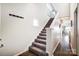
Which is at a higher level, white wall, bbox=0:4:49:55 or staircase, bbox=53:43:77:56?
white wall, bbox=0:4:49:55

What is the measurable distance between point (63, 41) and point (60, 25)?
33cm

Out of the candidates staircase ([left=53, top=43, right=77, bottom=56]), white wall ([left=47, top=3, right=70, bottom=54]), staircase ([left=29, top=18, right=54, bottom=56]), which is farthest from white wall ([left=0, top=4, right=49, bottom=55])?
staircase ([left=53, top=43, right=77, bottom=56])

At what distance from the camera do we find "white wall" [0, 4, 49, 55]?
336 centimetres

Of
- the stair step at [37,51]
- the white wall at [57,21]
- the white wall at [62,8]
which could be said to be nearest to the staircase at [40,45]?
the stair step at [37,51]

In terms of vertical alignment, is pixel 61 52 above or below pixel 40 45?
below

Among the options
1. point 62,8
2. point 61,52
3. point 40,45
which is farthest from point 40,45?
point 62,8

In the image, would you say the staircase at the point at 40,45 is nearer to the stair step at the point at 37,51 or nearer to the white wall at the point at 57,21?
the stair step at the point at 37,51

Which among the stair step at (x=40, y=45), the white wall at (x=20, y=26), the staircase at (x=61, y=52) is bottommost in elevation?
the staircase at (x=61, y=52)

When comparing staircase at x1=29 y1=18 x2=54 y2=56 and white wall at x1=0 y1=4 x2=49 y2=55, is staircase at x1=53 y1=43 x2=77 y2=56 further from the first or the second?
white wall at x1=0 y1=4 x2=49 y2=55

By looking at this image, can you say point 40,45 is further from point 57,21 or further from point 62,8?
point 62,8

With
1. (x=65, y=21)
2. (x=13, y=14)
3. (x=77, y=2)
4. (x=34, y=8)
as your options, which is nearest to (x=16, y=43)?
(x=13, y=14)

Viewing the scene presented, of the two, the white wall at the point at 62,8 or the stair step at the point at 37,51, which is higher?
the white wall at the point at 62,8

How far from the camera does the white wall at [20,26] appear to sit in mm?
3357

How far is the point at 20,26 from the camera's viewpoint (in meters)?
3.37
